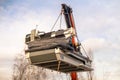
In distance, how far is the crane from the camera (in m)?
8.87

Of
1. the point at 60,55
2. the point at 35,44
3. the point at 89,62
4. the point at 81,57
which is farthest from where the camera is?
the point at 89,62

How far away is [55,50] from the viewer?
8695 millimetres

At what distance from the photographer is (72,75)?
1170 cm

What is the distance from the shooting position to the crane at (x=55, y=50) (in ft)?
29.1

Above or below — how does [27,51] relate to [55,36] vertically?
below

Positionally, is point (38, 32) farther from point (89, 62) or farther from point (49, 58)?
point (89, 62)

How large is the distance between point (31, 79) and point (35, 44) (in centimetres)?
2429

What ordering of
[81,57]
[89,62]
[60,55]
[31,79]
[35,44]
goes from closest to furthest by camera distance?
[60,55], [35,44], [81,57], [89,62], [31,79]

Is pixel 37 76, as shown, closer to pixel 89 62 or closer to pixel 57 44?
pixel 89 62

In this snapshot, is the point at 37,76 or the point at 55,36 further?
the point at 37,76

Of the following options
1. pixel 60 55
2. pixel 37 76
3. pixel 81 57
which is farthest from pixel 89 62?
pixel 37 76

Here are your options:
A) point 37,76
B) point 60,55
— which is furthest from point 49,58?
point 37,76

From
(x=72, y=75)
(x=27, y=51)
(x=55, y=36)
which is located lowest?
(x=72, y=75)

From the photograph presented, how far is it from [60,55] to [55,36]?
41.0 inches
